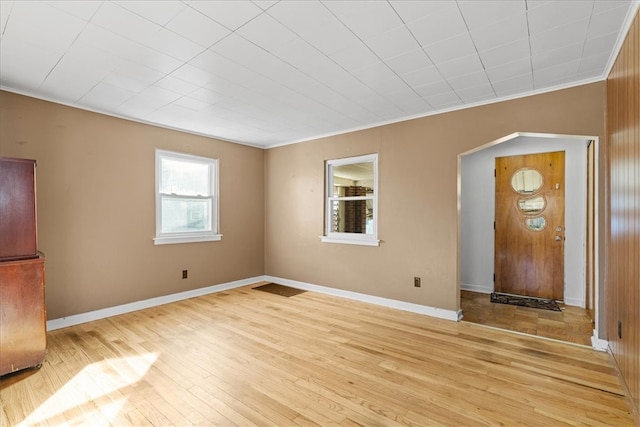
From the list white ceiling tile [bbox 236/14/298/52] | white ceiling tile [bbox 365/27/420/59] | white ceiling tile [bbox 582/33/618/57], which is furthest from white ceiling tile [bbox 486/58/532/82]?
white ceiling tile [bbox 236/14/298/52]

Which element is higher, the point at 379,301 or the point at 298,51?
the point at 298,51

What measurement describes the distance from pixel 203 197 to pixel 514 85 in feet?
14.0

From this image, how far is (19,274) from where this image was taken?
244 centimetres

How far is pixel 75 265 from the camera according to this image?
349cm

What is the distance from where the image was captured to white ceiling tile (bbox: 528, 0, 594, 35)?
1.82 metres

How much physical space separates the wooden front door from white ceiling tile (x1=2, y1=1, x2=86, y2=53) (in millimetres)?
5305

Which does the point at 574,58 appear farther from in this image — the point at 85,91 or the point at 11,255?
the point at 11,255

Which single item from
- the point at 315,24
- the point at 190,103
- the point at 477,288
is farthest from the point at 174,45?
the point at 477,288

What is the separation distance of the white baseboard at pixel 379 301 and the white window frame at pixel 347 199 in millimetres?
766

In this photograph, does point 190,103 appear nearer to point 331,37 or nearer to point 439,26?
point 331,37

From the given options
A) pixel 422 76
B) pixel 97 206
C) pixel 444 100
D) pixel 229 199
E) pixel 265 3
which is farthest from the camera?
pixel 229 199

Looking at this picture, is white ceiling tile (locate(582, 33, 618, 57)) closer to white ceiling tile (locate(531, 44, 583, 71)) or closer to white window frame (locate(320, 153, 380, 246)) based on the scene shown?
white ceiling tile (locate(531, 44, 583, 71))

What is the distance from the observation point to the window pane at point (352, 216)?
4523 mm

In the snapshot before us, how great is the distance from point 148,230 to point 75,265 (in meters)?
0.88
